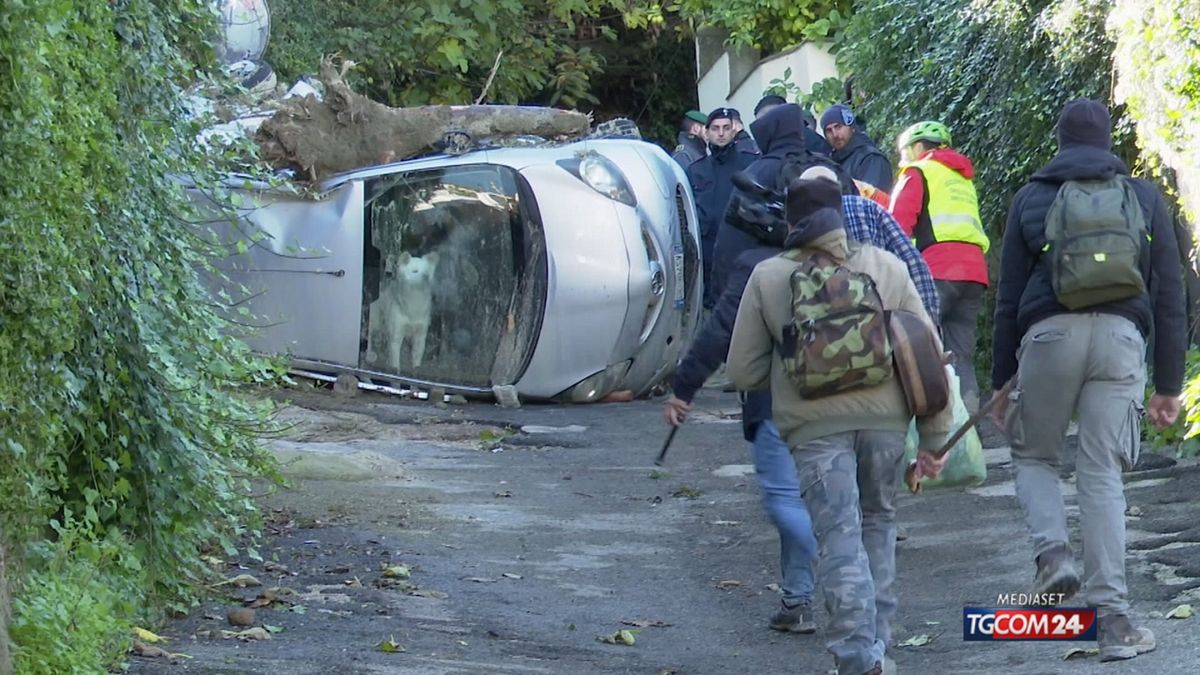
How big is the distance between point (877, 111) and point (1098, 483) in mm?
8427

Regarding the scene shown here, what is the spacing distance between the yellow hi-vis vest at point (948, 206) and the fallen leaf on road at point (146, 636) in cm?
509

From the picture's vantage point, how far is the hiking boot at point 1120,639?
5.57 meters

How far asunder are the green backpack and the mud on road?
1110mm

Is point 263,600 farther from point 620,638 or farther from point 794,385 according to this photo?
point 794,385

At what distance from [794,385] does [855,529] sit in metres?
0.45

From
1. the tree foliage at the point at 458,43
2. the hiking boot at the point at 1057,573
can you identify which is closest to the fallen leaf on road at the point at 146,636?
the hiking boot at the point at 1057,573

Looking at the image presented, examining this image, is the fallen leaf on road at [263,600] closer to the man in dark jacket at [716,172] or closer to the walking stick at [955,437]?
the walking stick at [955,437]

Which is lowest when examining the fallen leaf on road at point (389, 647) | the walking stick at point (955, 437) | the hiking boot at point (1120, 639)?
the fallen leaf on road at point (389, 647)

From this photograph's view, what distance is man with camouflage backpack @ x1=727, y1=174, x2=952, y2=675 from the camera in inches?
209

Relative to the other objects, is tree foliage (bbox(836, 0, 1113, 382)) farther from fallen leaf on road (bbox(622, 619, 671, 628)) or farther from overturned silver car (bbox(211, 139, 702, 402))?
fallen leaf on road (bbox(622, 619, 671, 628))

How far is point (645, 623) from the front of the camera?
6.85 metres

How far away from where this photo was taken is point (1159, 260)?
19.1 feet

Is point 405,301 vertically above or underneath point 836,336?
underneath

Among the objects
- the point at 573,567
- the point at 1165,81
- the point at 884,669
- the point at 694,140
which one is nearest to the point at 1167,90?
the point at 1165,81
